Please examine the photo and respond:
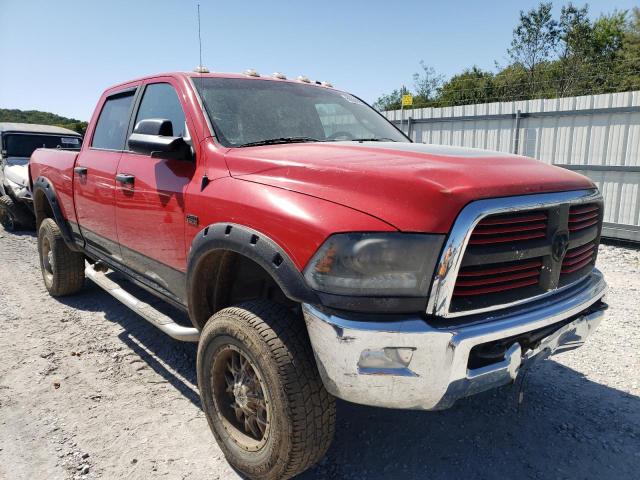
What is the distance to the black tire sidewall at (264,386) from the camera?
1.98 meters

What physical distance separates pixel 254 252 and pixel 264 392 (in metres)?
0.61

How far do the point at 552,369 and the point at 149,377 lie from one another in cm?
288

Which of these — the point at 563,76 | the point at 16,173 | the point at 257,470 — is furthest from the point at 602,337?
the point at 563,76

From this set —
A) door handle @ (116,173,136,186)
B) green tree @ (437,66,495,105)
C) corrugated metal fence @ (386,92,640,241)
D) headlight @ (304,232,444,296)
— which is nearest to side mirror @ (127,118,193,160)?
door handle @ (116,173,136,186)

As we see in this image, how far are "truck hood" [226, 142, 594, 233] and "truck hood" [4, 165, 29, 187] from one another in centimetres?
756

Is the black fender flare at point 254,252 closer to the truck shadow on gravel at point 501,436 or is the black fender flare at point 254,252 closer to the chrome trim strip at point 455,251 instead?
the chrome trim strip at point 455,251

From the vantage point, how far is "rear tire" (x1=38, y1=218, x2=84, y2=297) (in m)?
4.77

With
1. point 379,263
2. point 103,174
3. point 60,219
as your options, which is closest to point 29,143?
point 60,219

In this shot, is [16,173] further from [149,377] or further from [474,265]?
[474,265]

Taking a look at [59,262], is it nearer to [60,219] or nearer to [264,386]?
[60,219]

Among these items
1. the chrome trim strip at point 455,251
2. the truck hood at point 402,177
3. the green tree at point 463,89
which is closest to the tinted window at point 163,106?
the truck hood at point 402,177

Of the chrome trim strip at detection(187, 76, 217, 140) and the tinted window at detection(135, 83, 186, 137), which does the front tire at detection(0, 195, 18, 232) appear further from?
the chrome trim strip at detection(187, 76, 217, 140)

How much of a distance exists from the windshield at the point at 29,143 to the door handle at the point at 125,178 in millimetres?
7076

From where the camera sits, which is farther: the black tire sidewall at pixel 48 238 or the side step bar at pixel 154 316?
the black tire sidewall at pixel 48 238
